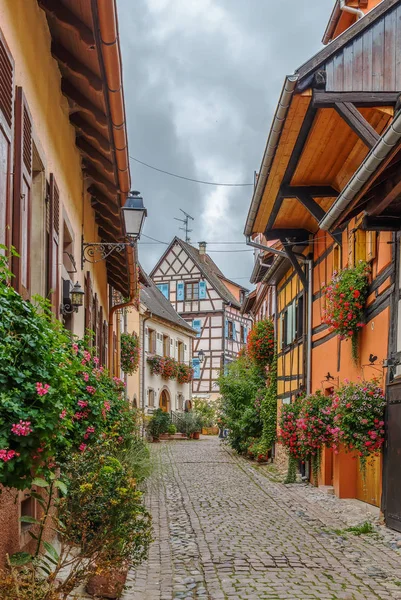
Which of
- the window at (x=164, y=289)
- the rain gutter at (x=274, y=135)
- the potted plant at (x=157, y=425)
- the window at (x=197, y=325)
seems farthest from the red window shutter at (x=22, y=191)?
the window at (x=164, y=289)

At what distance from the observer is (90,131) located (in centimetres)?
795

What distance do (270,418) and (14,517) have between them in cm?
1525

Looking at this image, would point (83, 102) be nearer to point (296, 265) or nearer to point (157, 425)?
point (296, 265)

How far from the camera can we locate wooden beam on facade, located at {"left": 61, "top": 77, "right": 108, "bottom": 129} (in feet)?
23.1

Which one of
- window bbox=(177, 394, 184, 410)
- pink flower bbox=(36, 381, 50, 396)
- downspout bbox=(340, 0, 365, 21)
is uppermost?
downspout bbox=(340, 0, 365, 21)

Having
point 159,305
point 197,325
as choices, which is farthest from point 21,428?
point 197,325

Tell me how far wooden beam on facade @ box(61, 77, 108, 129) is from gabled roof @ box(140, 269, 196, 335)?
2672cm

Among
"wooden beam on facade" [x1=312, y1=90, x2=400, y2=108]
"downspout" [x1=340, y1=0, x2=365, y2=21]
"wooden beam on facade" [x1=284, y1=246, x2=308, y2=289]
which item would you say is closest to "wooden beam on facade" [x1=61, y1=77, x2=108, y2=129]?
"wooden beam on facade" [x1=312, y1=90, x2=400, y2=108]

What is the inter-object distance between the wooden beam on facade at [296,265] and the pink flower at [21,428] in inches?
479

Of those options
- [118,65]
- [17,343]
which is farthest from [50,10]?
[17,343]

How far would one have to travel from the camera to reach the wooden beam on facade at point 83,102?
704cm

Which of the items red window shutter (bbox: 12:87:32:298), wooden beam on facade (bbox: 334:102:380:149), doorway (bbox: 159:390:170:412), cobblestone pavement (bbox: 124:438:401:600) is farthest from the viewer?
doorway (bbox: 159:390:170:412)

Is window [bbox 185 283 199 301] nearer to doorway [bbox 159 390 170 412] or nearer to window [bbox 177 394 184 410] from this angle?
window [bbox 177 394 184 410]

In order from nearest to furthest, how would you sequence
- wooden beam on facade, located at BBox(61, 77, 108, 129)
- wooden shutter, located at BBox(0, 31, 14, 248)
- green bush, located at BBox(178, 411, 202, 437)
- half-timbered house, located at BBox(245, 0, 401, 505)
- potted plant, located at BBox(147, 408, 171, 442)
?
1. wooden shutter, located at BBox(0, 31, 14, 248)
2. wooden beam on facade, located at BBox(61, 77, 108, 129)
3. half-timbered house, located at BBox(245, 0, 401, 505)
4. potted plant, located at BBox(147, 408, 171, 442)
5. green bush, located at BBox(178, 411, 202, 437)
